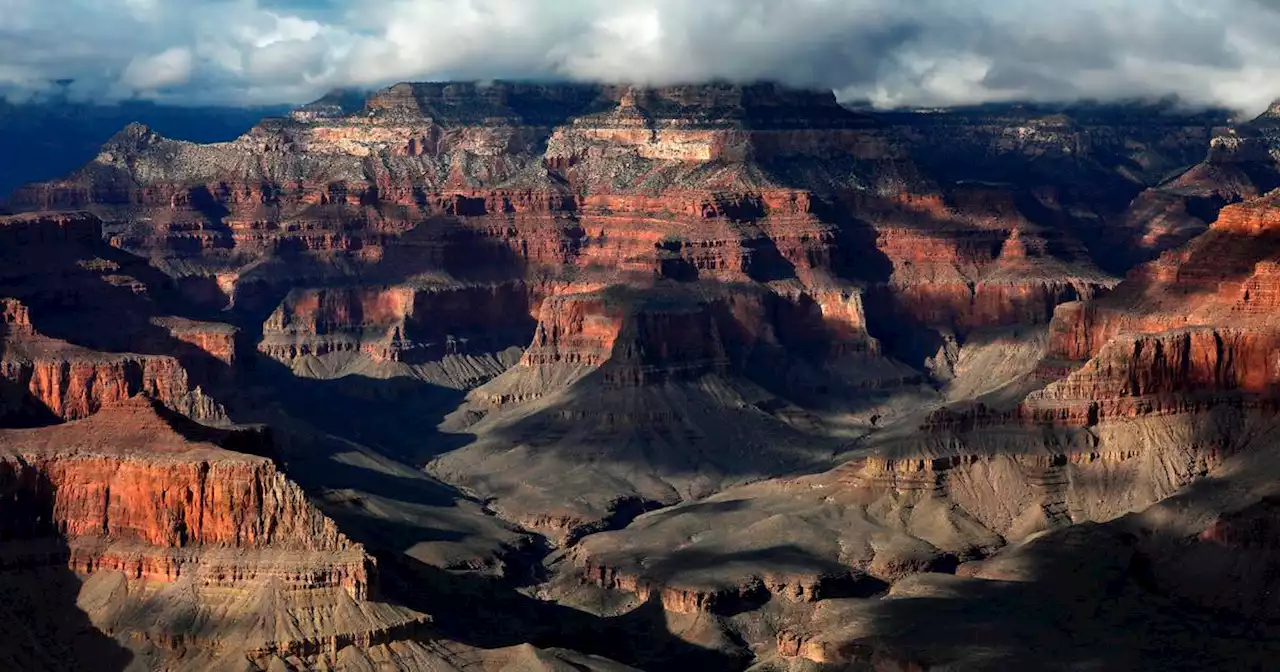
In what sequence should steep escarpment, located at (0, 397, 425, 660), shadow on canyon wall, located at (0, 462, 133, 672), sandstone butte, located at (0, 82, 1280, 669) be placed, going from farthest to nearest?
1. sandstone butte, located at (0, 82, 1280, 669)
2. shadow on canyon wall, located at (0, 462, 133, 672)
3. steep escarpment, located at (0, 397, 425, 660)

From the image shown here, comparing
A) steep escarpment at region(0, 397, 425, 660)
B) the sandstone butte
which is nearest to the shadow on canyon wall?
steep escarpment at region(0, 397, 425, 660)

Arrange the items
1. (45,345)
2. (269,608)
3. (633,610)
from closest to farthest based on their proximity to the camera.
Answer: (269,608), (633,610), (45,345)

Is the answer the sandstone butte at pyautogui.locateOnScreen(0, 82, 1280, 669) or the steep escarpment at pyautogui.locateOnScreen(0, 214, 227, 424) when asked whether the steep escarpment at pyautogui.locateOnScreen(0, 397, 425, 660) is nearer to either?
the sandstone butte at pyautogui.locateOnScreen(0, 82, 1280, 669)

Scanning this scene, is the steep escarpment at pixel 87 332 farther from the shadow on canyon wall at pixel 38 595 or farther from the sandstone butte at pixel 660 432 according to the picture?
the shadow on canyon wall at pixel 38 595

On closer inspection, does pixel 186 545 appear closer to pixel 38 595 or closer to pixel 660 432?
pixel 38 595

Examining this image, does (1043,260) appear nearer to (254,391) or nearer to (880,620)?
(254,391)

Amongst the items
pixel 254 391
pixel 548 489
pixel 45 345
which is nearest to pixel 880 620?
pixel 548 489

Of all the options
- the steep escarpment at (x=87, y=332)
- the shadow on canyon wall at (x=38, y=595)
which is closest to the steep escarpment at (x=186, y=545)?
the shadow on canyon wall at (x=38, y=595)

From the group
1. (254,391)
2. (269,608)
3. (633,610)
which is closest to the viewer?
(269,608)
